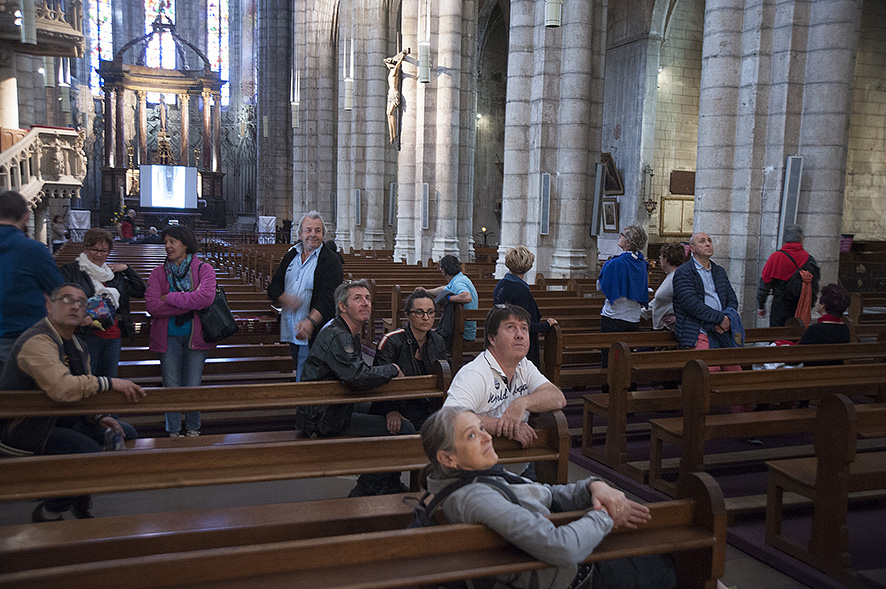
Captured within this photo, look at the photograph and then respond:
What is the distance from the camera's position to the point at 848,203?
1703 centimetres

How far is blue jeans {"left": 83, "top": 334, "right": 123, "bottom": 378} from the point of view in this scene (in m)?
5.19

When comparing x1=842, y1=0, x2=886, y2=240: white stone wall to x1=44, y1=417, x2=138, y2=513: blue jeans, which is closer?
x1=44, y1=417, x2=138, y2=513: blue jeans

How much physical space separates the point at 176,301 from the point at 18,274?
1011 mm

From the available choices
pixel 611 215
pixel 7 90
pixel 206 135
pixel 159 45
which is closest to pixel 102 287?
pixel 7 90

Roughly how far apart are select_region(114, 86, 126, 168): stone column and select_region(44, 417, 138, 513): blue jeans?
3607 centimetres

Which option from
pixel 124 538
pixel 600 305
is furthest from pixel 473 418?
pixel 600 305

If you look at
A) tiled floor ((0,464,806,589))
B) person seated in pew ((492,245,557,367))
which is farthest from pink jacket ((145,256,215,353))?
person seated in pew ((492,245,557,367))

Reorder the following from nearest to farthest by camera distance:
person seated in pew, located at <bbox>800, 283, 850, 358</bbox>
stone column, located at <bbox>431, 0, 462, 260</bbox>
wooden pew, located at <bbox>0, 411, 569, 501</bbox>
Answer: wooden pew, located at <bbox>0, 411, 569, 501</bbox>, person seated in pew, located at <bbox>800, 283, 850, 358</bbox>, stone column, located at <bbox>431, 0, 462, 260</bbox>

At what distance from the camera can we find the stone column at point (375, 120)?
69.2 feet

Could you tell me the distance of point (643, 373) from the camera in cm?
539

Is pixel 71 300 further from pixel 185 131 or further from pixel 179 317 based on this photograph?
pixel 185 131

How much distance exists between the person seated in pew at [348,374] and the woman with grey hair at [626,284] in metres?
3.12

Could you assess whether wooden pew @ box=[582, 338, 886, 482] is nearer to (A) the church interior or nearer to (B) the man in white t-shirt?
(A) the church interior

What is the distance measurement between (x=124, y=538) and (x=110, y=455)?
0.51 meters
